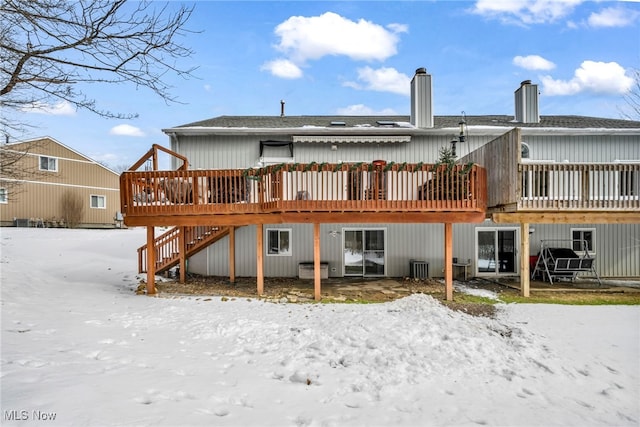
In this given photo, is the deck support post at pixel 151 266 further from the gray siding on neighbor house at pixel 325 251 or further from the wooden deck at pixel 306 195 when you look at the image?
the gray siding on neighbor house at pixel 325 251

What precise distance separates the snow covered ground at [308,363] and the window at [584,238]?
4502mm

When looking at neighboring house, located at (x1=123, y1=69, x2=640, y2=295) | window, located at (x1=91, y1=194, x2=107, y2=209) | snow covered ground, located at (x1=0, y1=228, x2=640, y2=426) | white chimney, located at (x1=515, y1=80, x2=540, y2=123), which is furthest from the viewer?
window, located at (x1=91, y1=194, x2=107, y2=209)

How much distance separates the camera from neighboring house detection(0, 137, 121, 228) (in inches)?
827

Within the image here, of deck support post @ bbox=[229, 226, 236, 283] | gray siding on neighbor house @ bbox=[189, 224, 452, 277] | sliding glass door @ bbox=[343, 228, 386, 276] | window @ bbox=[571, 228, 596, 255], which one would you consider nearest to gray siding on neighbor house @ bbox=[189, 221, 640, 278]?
gray siding on neighbor house @ bbox=[189, 224, 452, 277]

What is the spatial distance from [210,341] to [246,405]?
2.18 meters

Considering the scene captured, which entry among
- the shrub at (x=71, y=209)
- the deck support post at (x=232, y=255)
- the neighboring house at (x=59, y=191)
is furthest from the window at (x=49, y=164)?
the deck support post at (x=232, y=255)

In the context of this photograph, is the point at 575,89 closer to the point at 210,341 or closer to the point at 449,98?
the point at 449,98

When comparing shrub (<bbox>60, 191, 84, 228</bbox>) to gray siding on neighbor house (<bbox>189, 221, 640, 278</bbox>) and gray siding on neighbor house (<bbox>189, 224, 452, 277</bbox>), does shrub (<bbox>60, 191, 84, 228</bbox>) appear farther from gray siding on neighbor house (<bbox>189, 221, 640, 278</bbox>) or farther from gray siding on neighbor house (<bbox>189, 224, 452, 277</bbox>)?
gray siding on neighbor house (<bbox>189, 224, 452, 277</bbox>)

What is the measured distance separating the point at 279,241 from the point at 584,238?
38.6 ft

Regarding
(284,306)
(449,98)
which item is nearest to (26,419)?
(284,306)

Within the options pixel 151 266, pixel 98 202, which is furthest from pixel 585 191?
pixel 98 202

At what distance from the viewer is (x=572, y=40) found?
986 cm

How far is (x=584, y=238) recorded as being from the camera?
461 inches

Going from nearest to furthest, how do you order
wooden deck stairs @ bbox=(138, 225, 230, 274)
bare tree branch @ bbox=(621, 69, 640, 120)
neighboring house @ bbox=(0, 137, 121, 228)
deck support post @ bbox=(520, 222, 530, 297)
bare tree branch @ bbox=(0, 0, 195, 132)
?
bare tree branch @ bbox=(0, 0, 195, 132)
deck support post @ bbox=(520, 222, 530, 297)
wooden deck stairs @ bbox=(138, 225, 230, 274)
bare tree branch @ bbox=(621, 69, 640, 120)
neighboring house @ bbox=(0, 137, 121, 228)
